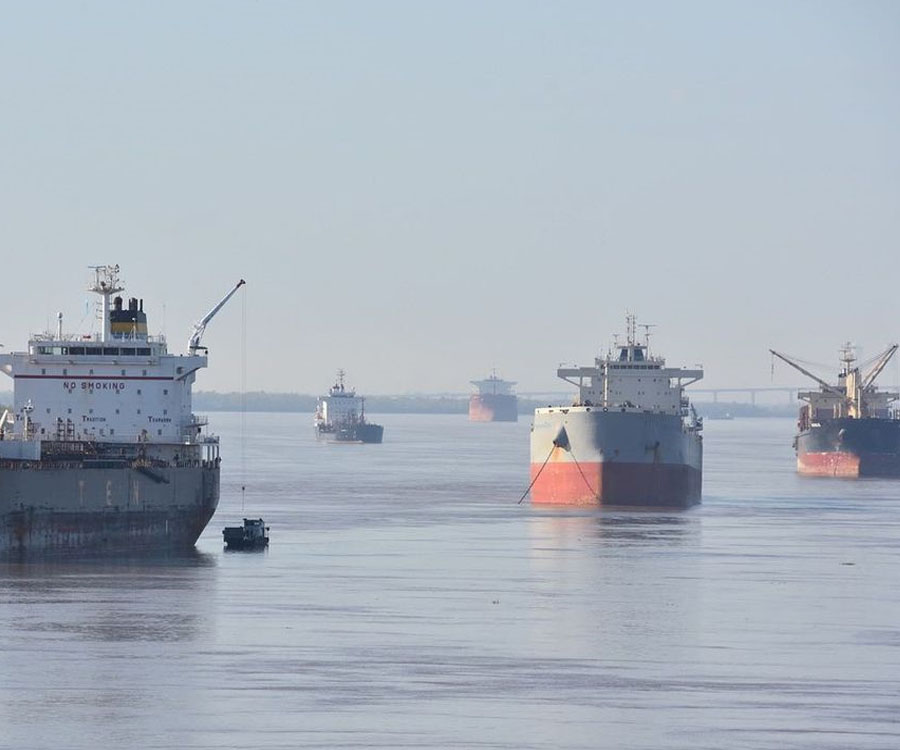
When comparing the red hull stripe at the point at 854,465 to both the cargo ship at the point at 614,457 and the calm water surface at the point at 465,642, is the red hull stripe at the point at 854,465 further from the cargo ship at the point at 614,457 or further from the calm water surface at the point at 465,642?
the calm water surface at the point at 465,642

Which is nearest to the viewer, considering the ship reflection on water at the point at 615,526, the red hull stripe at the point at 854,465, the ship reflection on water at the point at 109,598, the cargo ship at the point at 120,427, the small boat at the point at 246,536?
the ship reflection on water at the point at 109,598

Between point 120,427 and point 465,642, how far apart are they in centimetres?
2145

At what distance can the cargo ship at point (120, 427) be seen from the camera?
57.2 meters

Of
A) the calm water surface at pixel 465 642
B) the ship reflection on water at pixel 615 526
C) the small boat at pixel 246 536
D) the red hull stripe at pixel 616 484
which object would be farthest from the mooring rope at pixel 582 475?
the small boat at pixel 246 536

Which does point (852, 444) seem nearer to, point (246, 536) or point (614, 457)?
point (614, 457)

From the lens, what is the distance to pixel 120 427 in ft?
199

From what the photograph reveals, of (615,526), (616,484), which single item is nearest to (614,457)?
(616,484)

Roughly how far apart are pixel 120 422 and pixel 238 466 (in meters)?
77.0

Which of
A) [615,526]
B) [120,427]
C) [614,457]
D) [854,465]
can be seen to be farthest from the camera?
[854,465]

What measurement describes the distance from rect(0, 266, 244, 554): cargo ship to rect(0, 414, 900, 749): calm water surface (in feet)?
4.97

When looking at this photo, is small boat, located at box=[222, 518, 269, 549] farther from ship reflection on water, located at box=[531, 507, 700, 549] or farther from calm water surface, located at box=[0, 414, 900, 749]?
ship reflection on water, located at box=[531, 507, 700, 549]

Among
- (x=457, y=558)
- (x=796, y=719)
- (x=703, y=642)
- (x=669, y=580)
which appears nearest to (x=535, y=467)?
(x=457, y=558)

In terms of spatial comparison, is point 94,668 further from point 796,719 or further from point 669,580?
point 669,580

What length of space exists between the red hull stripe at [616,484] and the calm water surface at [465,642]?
1458cm
